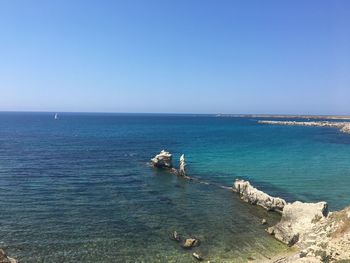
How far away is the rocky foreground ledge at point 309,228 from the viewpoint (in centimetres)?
1884

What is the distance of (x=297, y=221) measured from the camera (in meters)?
34.1

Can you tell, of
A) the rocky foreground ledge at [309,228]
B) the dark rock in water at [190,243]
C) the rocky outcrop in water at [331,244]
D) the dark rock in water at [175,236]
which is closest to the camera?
the rocky outcrop in water at [331,244]

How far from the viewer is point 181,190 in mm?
51906

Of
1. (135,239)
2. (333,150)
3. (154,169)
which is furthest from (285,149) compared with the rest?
(135,239)

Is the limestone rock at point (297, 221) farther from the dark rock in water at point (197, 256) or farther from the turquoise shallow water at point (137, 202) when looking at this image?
the dark rock in water at point (197, 256)

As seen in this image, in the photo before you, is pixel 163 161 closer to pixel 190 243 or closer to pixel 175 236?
pixel 175 236

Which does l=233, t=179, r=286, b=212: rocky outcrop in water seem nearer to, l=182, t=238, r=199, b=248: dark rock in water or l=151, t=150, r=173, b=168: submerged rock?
l=182, t=238, r=199, b=248: dark rock in water

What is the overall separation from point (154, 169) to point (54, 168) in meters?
18.7

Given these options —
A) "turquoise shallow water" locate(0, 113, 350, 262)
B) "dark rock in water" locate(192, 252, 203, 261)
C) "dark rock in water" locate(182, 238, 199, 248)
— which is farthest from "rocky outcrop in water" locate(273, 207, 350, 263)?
"dark rock in water" locate(182, 238, 199, 248)

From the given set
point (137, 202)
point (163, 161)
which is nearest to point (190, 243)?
point (137, 202)

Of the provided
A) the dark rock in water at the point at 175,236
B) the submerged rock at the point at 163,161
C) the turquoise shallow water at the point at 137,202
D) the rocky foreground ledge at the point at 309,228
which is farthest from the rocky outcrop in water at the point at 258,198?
the submerged rock at the point at 163,161

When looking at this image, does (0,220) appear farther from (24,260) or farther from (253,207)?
(253,207)

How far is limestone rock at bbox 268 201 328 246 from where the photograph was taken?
32.7 m

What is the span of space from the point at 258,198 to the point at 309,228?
12.4m
